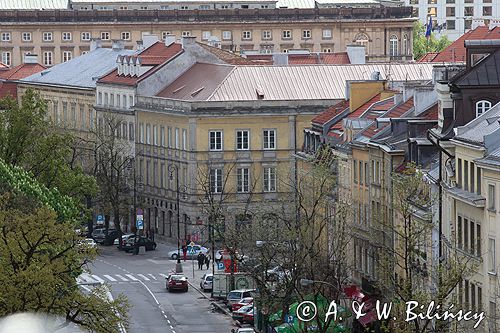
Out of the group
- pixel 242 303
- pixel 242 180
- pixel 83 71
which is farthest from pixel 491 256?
pixel 83 71

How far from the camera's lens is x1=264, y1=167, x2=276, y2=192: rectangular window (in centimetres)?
14662

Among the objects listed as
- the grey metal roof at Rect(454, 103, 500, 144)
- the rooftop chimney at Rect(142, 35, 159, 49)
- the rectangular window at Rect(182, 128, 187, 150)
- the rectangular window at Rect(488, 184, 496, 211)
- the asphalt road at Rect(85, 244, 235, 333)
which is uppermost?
the rooftop chimney at Rect(142, 35, 159, 49)

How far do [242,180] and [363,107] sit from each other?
98.5 ft

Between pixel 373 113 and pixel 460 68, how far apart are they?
19.4 m

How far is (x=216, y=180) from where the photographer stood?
482 ft

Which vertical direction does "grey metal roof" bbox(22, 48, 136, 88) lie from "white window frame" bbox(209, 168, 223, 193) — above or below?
above

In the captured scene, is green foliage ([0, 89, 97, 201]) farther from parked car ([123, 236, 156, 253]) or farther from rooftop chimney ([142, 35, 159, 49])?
rooftop chimney ([142, 35, 159, 49])

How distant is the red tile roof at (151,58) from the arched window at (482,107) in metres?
75.9

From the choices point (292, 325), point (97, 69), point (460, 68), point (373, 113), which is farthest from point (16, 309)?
point (97, 69)

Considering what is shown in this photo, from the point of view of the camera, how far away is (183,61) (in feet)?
528

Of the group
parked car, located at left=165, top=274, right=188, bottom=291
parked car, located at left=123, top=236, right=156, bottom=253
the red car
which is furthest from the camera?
parked car, located at left=123, top=236, right=156, bottom=253

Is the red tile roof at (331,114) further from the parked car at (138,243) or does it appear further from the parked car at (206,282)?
the parked car at (138,243)

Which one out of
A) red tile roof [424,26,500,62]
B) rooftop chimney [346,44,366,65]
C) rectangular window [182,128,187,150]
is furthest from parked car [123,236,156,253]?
rooftop chimney [346,44,366,65]

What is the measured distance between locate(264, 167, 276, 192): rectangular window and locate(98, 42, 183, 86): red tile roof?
16.6 metres
